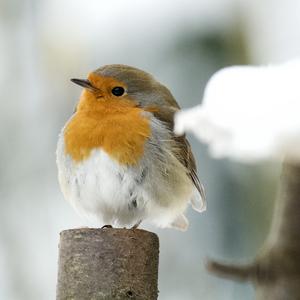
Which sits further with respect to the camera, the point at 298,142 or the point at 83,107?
the point at 83,107

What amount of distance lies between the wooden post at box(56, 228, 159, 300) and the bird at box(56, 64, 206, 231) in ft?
3.53

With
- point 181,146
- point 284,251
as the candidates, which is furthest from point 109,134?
point 284,251

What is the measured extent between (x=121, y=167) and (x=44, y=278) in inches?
68.3

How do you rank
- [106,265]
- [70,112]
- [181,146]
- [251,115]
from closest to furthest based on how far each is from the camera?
1. [251,115]
2. [106,265]
3. [181,146]
4. [70,112]

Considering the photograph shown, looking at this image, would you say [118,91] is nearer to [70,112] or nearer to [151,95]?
[151,95]

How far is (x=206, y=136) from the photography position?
598 millimetres

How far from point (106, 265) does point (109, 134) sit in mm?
1236

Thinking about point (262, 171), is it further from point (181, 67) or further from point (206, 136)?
point (206, 136)

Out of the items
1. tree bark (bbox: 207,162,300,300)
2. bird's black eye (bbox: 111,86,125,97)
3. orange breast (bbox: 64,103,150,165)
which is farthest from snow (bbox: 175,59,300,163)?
bird's black eye (bbox: 111,86,125,97)

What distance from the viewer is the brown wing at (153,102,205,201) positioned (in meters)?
2.69

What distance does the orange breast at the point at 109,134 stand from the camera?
8.01 ft

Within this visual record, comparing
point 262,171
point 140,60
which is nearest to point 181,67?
point 140,60

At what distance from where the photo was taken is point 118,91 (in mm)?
2670

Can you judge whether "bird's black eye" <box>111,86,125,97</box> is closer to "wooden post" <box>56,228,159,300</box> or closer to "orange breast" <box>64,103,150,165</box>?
"orange breast" <box>64,103,150,165</box>
